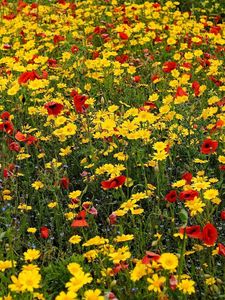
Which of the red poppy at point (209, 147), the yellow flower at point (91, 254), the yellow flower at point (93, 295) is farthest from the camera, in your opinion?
the red poppy at point (209, 147)

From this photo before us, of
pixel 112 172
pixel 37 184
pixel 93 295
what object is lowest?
pixel 37 184

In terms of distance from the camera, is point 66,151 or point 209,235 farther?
point 66,151

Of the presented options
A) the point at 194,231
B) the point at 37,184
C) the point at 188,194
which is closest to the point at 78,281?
the point at 194,231

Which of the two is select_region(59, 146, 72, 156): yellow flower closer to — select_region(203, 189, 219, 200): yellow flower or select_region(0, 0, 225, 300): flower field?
select_region(0, 0, 225, 300): flower field

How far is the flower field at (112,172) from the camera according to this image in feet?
7.66

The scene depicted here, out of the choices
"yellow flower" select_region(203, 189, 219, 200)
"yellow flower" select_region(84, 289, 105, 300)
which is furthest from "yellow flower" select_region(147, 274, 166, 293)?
"yellow flower" select_region(203, 189, 219, 200)

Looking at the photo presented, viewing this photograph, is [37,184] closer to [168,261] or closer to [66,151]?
[66,151]

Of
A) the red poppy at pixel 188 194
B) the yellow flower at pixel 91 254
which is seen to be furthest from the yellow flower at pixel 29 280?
the red poppy at pixel 188 194

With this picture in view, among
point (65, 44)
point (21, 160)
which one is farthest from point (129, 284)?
point (65, 44)

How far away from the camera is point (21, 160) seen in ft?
11.9

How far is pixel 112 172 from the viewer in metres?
3.03

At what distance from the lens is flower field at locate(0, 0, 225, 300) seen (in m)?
2.34

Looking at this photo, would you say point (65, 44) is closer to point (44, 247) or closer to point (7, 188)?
point (7, 188)

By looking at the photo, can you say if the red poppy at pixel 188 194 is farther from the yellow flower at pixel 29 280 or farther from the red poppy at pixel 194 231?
the yellow flower at pixel 29 280
